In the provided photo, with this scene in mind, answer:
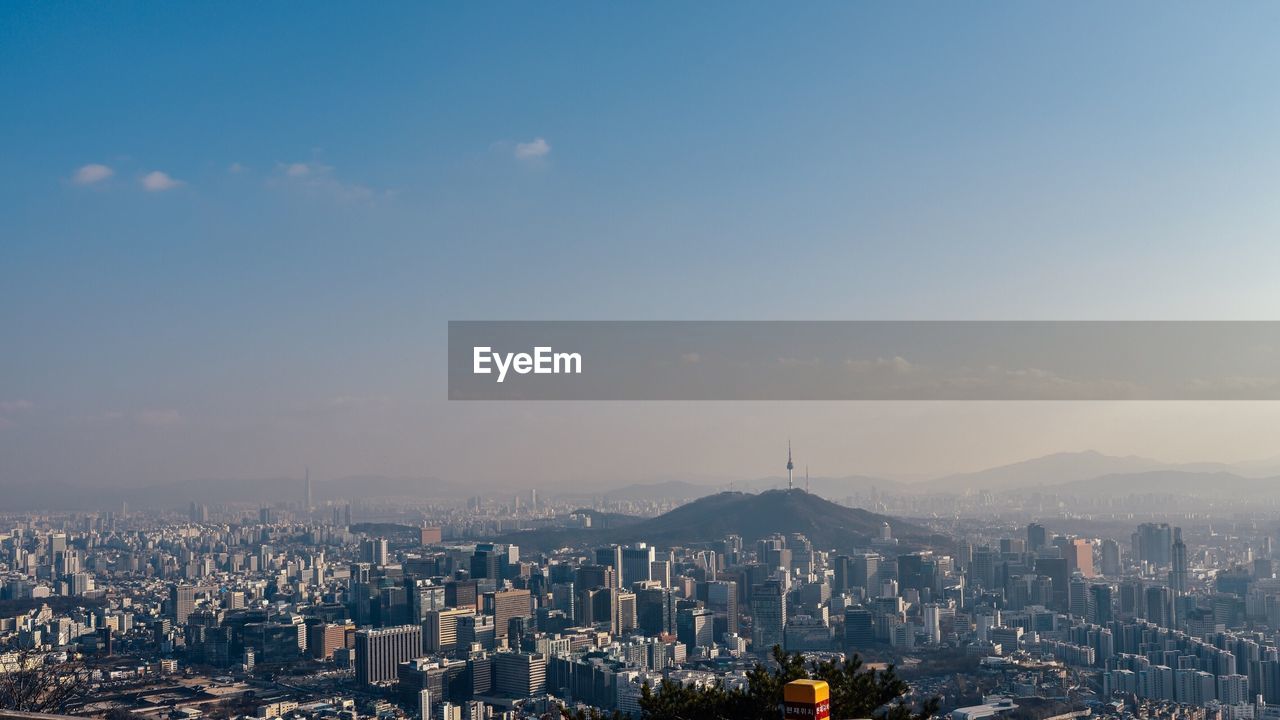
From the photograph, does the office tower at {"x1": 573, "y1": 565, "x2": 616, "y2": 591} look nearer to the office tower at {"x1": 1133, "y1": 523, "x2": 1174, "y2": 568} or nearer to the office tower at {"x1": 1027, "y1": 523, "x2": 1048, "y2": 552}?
the office tower at {"x1": 1027, "y1": 523, "x2": 1048, "y2": 552}

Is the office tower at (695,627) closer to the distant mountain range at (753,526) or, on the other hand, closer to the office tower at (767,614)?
the office tower at (767,614)

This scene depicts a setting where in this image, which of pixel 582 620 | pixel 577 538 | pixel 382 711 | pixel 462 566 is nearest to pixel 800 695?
pixel 382 711

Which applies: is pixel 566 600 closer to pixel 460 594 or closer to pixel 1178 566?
pixel 460 594

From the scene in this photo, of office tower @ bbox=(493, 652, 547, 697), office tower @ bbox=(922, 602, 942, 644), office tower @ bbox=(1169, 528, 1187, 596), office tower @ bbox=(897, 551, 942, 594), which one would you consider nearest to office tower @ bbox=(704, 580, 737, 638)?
office tower @ bbox=(922, 602, 942, 644)

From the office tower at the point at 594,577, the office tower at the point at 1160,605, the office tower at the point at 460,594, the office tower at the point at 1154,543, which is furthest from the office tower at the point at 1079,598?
the office tower at the point at 460,594

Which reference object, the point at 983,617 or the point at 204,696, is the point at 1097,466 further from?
the point at 204,696
